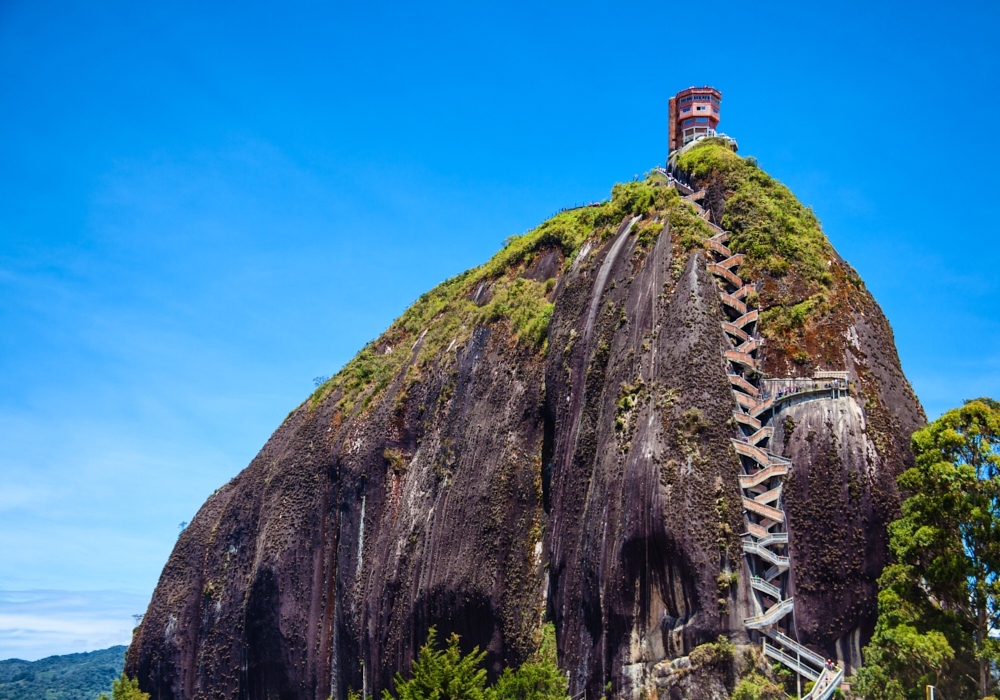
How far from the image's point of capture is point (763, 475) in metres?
37.3

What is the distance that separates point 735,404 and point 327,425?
30926 millimetres

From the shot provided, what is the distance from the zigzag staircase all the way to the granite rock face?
0.59m

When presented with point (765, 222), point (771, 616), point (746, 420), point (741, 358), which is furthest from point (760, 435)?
point (765, 222)

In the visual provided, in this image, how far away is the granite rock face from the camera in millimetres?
35312

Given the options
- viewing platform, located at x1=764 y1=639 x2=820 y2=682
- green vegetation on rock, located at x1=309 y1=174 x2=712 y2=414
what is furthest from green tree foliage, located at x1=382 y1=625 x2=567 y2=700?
green vegetation on rock, located at x1=309 y1=174 x2=712 y2=414

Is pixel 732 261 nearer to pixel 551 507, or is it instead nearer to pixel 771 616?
pixel 551 507

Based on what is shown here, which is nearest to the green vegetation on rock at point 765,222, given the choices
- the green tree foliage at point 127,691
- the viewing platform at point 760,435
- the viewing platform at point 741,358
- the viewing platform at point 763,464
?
the viewing platform at point 763,464

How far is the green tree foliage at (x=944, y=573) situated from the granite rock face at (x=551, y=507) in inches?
86.9

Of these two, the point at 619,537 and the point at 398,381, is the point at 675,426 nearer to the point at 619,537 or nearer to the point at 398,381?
the point at 619,537

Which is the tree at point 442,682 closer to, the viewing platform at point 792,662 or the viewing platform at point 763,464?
the viewing platform at point 763,464

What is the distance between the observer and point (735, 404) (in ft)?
127

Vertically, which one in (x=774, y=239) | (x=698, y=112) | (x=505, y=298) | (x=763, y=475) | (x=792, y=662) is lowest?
(x=792, y=662)

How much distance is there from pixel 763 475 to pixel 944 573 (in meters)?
7.23

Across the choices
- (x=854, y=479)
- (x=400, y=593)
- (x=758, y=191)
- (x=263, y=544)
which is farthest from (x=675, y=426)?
(x=263, y=544)
